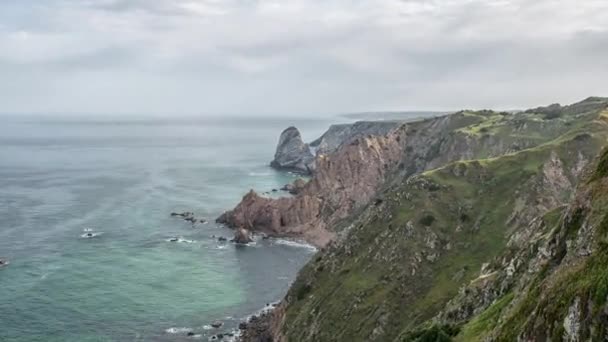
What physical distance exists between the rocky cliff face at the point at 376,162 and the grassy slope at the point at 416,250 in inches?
1305

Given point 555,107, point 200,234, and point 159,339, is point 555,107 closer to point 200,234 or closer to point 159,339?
point 200,234

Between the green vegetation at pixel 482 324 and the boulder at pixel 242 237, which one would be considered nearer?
the green vegetation at pixel 482 324

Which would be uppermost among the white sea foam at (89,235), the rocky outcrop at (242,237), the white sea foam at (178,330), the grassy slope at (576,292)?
the grassy slope at (576,292)

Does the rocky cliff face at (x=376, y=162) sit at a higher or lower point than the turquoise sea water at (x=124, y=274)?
higher

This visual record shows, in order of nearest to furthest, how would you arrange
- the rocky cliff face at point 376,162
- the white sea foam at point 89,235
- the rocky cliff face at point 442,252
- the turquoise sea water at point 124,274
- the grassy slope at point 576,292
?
the grassy slope at point 576,292 → the rocky cliff face at point 442,252 → the turquoise sea water at point 124,274 → the rocky cliff face at point 376,162 → the white sea foam at point 89,235

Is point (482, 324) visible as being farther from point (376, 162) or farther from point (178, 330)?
point (376, 162)

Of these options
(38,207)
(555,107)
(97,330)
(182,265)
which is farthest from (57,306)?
(555,107)

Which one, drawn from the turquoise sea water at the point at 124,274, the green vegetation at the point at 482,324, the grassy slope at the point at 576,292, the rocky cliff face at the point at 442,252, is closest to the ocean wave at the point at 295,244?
the turquoise sea water at the point at 124,274

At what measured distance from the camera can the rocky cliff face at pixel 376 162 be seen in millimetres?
141375

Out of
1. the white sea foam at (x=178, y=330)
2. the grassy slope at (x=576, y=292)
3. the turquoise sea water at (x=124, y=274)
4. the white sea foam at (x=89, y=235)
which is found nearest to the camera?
the grassy slope at (x=576, y=292)

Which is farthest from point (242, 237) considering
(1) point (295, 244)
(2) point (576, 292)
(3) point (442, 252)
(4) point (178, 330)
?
(2) point (576, 292)

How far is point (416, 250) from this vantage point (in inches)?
3378

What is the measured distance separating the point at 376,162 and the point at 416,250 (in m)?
96.4

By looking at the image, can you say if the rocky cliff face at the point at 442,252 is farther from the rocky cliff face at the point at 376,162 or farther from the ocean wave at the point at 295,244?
the ocean wave at the point at 295,244
